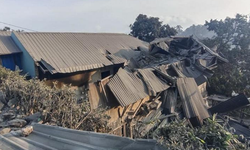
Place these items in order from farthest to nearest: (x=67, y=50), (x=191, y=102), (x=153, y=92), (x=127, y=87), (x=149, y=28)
Result: (x=149, y=28) < (x=67, y=50) < (x=191, y=102) < (x=153, y=92) < (x=127, y=87)

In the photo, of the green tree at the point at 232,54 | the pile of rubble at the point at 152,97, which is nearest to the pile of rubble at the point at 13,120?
the pile of rubble at the point at 152,97

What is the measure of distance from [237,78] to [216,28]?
5988mm

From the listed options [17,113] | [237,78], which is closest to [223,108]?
[237,78]

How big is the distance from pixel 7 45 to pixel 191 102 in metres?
9.23

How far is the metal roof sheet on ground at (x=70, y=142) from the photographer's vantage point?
2.61 meters

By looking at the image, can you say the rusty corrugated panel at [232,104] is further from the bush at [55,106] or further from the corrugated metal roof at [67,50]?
Answer: the bush at [55,106]

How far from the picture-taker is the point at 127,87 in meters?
7.18

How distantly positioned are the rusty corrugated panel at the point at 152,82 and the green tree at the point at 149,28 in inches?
511

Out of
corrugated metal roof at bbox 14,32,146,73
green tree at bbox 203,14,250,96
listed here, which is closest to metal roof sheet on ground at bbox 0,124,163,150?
corrugated metal roof at bbox 14,32,146,73

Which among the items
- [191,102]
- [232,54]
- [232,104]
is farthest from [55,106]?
[232,54]

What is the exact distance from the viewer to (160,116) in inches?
319

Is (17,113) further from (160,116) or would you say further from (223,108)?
(223,108)

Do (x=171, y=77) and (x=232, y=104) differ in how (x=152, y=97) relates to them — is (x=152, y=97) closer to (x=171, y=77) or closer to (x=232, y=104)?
(x=171, y=77)

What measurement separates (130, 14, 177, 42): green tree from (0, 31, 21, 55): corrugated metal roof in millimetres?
13778
